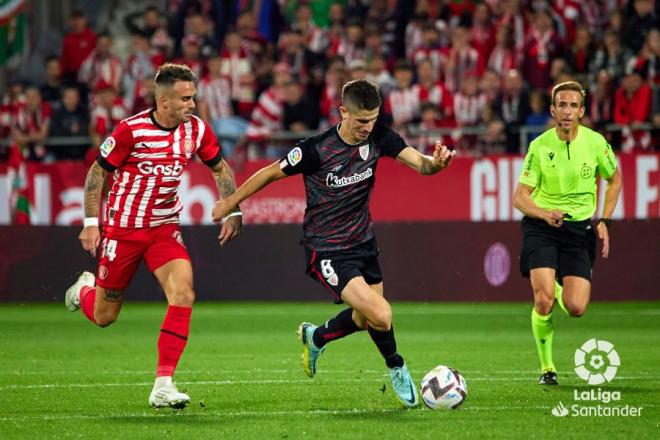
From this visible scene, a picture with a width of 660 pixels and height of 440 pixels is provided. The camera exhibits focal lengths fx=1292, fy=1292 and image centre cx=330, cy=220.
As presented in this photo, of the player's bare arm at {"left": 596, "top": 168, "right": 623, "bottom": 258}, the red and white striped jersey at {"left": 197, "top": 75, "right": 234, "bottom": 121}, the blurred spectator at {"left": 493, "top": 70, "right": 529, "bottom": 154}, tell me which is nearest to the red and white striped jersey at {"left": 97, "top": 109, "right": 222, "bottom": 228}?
the player's bare arm at {"left": 596, "top": 168, "right": 623, "bottom": 258}

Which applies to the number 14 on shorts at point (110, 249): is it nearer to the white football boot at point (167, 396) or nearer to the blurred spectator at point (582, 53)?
the white football boot at point (167, 396)

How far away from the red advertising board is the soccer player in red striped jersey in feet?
31.5

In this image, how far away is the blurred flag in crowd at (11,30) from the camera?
858 inches

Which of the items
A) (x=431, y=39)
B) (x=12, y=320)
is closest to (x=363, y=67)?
(x=431, y=39)

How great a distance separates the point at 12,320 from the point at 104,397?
23.7ft

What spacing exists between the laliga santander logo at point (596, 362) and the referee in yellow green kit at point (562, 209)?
461 mm

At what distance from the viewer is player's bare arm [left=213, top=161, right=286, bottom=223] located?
8.66 meters

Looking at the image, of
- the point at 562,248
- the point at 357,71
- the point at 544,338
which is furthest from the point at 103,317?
the point at 357,71

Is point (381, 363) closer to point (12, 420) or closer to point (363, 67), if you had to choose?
point (12, 420)

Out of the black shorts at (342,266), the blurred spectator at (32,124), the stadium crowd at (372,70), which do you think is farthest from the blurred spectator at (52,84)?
the black shorts at (342,266)

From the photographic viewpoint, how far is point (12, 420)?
8.24 m

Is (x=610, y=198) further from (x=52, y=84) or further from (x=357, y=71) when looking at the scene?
(x=52, y=84)

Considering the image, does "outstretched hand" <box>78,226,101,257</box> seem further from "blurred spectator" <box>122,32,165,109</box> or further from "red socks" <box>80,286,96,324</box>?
"blurred spectator" <box>122,32,165,109</box>

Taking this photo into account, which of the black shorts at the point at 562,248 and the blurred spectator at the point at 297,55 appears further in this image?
the blurred spectator at the point at 297,55
